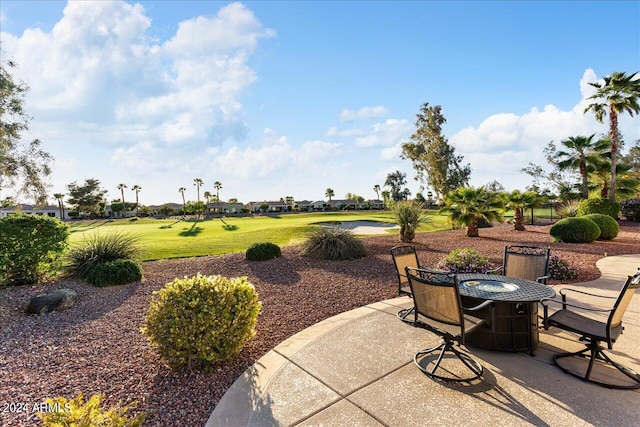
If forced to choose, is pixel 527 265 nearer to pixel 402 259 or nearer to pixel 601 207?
pixel 402 259

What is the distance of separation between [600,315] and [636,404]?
2.74 metres

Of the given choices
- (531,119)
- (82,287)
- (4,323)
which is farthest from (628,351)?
(531,119)

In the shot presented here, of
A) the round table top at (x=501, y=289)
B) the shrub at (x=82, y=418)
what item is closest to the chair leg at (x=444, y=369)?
the round table top at (x=501, y=289)

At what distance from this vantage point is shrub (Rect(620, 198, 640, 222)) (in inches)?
785

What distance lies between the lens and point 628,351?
3.65 meters

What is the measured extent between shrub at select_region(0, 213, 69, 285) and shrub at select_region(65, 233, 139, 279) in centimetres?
57

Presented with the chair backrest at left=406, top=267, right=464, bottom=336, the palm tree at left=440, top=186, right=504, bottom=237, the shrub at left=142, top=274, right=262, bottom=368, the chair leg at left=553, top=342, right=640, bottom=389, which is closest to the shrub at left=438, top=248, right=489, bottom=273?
the chair leg at left=553, top=342, right=640, bottom=389

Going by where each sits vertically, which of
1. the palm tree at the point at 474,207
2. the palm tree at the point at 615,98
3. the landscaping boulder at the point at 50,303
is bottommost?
the landscaping boulder at the point at 50,303

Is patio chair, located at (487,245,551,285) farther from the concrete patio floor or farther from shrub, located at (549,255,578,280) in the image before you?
shrub, located at (549,255,578,280)

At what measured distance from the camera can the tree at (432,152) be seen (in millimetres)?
35125

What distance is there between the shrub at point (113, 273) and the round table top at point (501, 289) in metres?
7.10

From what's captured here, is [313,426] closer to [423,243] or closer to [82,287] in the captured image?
[82,287]

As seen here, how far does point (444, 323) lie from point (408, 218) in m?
9.69

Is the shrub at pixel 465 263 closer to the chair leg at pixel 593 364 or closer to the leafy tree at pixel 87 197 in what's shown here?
the chair leg at pixel 593 364
